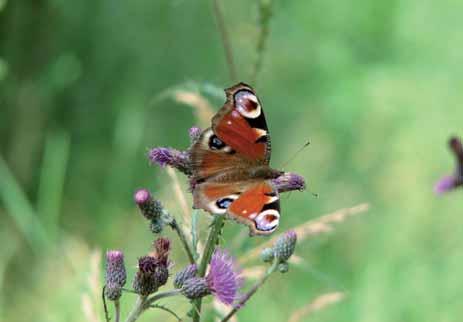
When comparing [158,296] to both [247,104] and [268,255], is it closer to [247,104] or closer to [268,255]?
[268,255]

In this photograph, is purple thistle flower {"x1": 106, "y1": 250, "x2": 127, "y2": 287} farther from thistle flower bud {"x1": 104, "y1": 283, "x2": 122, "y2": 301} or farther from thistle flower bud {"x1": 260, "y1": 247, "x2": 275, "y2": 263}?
thistle flower bud {"x1": 260, "y1": 247, "x2": 275, "y2": 263}

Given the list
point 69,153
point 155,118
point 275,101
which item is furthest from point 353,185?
point 69,153

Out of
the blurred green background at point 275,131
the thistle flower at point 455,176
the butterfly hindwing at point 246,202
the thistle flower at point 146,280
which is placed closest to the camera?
the thistle flower at point 455,176

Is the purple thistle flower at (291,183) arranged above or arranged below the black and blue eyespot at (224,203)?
below

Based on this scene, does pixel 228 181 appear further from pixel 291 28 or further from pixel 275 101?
pixel 291 28

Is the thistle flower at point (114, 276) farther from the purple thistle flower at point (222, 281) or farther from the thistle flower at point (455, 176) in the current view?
the thistle flower at point (455, 176)

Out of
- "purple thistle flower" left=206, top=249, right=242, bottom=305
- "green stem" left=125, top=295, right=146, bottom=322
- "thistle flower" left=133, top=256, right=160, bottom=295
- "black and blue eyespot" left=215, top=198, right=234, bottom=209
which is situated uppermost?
"black and blue eyespot" left=215, top=198, right=234, bottom=209

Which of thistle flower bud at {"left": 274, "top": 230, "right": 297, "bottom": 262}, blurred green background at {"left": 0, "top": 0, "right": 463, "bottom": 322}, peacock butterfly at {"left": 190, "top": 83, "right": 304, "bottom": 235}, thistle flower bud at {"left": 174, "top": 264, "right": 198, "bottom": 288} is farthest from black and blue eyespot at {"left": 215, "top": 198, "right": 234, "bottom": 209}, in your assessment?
blurred green background at {"left": 0, "top": 0, "right": 463, "bottom": 322}

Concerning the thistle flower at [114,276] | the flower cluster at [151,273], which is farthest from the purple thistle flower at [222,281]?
the thistle flower at [114,276]

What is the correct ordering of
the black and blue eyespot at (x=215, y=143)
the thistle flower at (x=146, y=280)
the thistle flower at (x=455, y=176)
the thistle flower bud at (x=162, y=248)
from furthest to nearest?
the black and blue eyespot at (x=215, y=143) → the thistle flower bud at (x=162, y=248) → the thistle flower at (x=146, y=280) → the thistle flower at (x=455, y=176)
